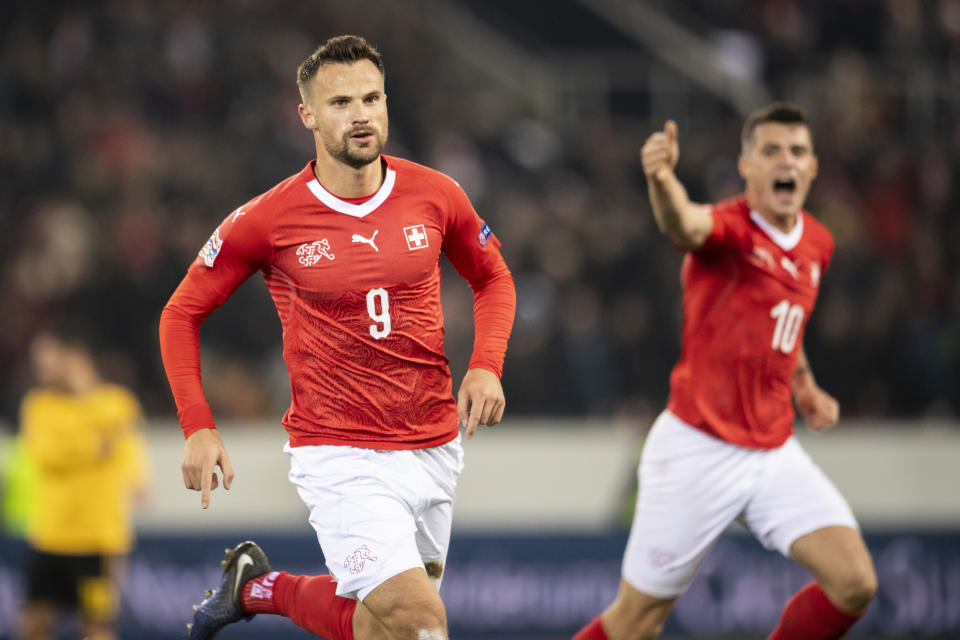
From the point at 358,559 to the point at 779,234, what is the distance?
7.39 ft

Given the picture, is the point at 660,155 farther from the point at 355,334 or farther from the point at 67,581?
the point at 67,581

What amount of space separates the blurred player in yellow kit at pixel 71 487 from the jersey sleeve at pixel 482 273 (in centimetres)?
354

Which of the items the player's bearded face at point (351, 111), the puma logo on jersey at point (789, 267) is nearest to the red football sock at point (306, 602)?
the player's bearded face at point (351, 111)

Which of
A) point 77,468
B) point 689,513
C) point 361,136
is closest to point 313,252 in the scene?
point 361,136

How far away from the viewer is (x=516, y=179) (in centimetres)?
1156

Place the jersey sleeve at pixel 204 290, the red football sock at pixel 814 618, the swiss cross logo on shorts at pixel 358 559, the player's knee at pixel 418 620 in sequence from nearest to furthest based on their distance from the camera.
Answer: the player's knee at pixel 418 620, the swiss cross logo on shorts at pixel 358 559, the jersey sleeve at pixel 204 290, the red football sock at pixel 814 618

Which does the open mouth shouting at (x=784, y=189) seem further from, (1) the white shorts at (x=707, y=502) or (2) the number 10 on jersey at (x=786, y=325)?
(1) the white shorts at (x=707, y=502)

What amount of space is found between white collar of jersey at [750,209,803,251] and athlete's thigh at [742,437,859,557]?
82 cm

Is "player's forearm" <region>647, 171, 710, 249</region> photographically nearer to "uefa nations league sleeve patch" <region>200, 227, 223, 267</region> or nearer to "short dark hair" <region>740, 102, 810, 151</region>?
"short dark hair" <region>740, 102, 810, 151</region>

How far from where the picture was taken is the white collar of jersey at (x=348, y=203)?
4.14 meters

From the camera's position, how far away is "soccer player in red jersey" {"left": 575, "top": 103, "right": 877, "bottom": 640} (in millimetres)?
4883

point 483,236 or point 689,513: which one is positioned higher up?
point 483,236

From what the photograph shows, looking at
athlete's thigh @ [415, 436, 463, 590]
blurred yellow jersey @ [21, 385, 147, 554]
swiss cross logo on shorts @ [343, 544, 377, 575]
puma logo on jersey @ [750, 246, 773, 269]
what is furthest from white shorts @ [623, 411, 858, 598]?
blurred yellow jersey @ [21, 385, 147, 554]

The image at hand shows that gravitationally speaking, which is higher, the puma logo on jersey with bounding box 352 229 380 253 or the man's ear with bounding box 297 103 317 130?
the man's ear with bounding box 297 103 317 130
